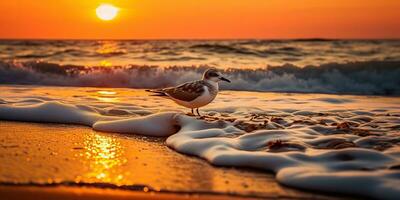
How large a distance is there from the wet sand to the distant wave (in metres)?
7.90

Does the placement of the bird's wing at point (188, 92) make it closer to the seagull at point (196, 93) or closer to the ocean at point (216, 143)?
the seagull at point (196, 93)

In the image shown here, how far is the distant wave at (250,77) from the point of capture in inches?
519

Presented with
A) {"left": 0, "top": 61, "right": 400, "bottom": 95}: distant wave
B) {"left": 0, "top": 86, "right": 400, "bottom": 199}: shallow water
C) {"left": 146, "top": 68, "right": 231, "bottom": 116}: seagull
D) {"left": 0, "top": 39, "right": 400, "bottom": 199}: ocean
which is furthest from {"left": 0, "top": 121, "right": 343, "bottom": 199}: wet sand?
{"left": 0, "top": 61, "right": 400, "bottom": 95}: distant wave

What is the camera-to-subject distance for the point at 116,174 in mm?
3994

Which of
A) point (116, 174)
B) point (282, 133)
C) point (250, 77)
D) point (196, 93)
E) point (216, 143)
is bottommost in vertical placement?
point (116, 174)

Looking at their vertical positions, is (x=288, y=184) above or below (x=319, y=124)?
below

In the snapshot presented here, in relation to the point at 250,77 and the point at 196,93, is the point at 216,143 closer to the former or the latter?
the point at 196,93

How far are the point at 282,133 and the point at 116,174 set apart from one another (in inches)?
76.1

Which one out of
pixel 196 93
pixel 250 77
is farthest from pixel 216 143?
pixel 250 77

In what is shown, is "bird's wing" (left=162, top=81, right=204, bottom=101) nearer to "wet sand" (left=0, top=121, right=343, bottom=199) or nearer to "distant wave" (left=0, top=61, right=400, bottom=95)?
"wet sand" (left=0, top=121, right=343, bottom=199)

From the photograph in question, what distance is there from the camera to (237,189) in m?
3.66

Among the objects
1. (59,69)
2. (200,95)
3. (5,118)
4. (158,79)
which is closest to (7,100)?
(5,118)

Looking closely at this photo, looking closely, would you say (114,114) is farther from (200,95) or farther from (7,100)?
(7,100)

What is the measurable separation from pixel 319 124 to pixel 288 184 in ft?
7.51
